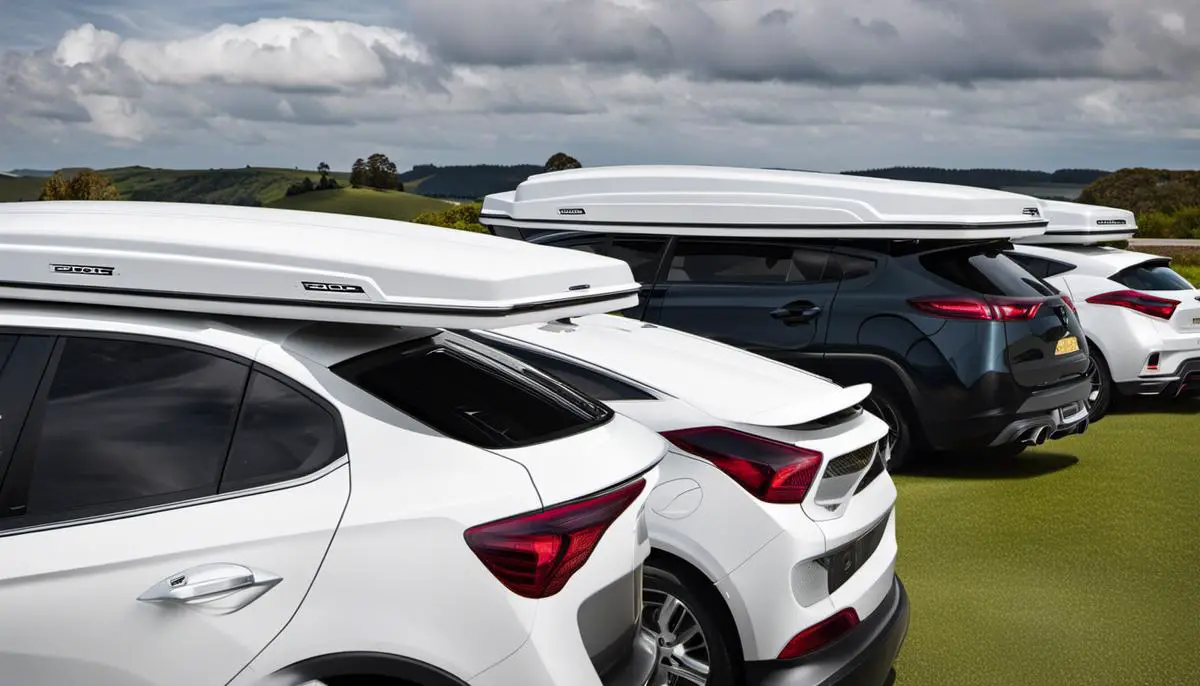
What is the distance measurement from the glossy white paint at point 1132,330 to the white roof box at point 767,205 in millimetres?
2962

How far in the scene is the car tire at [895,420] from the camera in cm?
876

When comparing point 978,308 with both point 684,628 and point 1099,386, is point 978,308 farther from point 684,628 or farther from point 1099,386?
point 684,628

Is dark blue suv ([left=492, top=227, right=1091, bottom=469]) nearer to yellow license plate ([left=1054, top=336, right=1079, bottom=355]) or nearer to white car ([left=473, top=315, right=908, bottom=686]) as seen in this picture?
yellow license plate ([left=1054, top=336, right=1079, bottom=355])

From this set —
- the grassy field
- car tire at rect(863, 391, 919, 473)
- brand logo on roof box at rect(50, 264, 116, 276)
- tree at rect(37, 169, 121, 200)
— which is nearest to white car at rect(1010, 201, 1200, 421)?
car tire at rect(863, 391, 919, 473)

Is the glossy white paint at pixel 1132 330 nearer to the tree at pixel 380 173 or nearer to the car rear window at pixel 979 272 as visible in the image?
the car rear window at pixel 979 272

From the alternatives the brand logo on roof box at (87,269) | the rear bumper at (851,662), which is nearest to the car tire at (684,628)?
the rear bumper at (851,662)

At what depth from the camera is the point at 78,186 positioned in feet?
190

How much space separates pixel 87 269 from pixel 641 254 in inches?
262

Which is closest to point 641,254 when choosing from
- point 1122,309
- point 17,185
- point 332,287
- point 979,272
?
point 979,272

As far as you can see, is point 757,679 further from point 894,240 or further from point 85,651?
point 894,240

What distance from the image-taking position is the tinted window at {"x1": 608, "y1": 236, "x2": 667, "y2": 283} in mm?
9562

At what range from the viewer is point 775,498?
4.26m

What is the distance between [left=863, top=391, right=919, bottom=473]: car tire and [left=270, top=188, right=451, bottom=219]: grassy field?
50.4 m

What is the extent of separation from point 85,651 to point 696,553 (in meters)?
1.97
